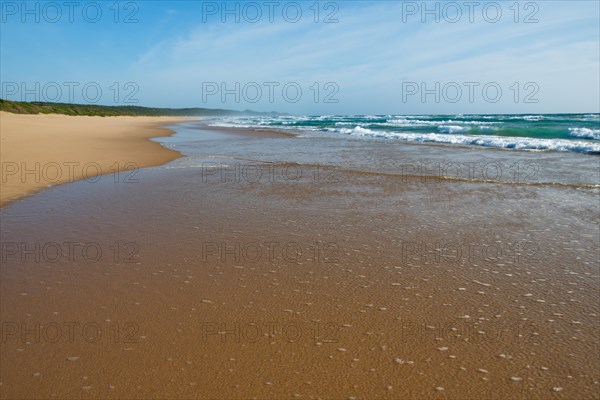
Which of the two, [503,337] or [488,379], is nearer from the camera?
[488,379]

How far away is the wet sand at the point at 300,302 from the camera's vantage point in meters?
2.50

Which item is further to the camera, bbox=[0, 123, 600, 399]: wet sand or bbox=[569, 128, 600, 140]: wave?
bbox=[569, 128, 600, 140]: wave

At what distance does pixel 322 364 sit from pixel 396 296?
127 cm

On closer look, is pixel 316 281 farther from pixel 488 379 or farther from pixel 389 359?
pixel 488 379

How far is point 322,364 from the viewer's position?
264 cm

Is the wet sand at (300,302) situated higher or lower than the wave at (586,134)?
lower

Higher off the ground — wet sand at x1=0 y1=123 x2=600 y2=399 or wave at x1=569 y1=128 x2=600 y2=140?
wave at x1=569 y1=128 x2=600 y2=140

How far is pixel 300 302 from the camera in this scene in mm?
3500

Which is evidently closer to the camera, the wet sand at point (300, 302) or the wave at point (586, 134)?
the wet sand at point (300, 302)

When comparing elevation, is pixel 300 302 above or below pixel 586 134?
below

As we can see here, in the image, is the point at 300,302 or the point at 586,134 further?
the point at 586,134

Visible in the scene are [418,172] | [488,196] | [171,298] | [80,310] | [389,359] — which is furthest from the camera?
[418,172]

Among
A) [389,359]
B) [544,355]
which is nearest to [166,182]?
[389,359]

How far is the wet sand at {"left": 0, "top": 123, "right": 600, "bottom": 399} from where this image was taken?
2.50 m
